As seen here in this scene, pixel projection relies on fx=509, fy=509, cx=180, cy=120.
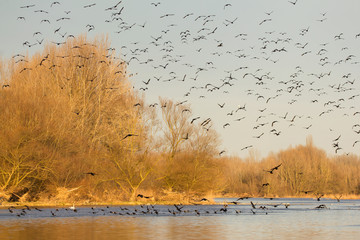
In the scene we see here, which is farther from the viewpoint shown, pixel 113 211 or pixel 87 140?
pixel 87 140

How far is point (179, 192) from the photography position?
61.7m

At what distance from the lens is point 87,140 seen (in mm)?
55438

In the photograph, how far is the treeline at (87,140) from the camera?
46844mm

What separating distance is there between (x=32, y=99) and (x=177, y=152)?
21.1 metres

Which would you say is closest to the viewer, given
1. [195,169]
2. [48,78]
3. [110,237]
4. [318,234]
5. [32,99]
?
[110,237]

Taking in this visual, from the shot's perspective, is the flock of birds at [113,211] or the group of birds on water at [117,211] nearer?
the flock of birds at [113,211]

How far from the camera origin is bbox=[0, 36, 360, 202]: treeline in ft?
154

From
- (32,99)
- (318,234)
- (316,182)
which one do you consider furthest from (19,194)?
(316,182)

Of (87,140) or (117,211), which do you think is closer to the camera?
(117,211)

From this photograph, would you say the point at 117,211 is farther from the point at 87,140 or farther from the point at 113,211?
the point at 87,140

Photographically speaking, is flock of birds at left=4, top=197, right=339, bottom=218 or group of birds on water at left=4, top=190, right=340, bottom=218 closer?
flock of birds at left=4, top=197, right=339, bottom=218

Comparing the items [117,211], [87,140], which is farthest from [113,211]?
[87,140]

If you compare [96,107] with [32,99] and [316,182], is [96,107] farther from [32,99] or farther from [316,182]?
[316,182]

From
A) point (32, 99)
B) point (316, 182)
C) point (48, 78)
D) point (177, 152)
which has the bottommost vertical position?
point (316, 182)
